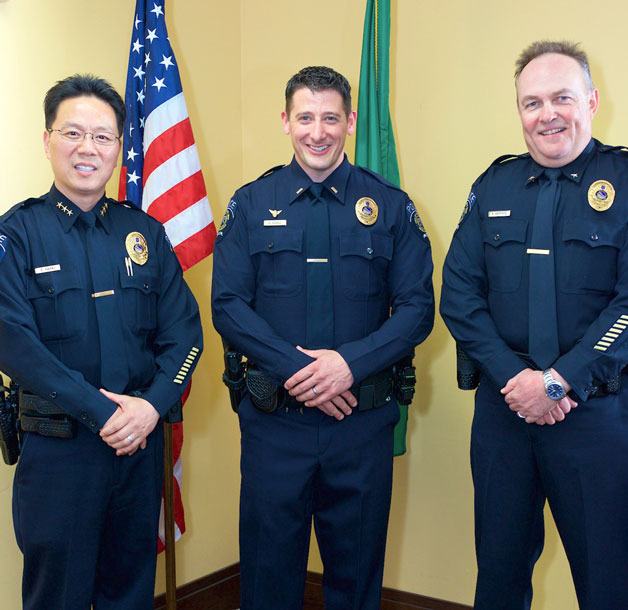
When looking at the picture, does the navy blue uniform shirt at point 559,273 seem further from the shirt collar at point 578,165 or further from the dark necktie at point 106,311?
the dark necktie at point 106,311

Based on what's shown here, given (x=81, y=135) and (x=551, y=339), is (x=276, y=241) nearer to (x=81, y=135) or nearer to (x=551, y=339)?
(x=81, y=135)

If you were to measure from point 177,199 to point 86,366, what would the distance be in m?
0.87

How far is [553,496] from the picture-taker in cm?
231

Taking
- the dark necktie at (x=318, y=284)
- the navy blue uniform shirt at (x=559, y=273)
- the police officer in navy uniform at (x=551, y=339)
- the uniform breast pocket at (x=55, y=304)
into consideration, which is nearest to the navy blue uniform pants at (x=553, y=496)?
the police officer in navy uniform at (x=551, y=339)

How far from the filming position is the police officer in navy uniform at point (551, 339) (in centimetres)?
221

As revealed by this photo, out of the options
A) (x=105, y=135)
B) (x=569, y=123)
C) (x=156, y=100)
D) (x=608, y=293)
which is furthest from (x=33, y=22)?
(x=608, y=293)

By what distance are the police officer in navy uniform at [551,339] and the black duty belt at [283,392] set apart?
284 mm

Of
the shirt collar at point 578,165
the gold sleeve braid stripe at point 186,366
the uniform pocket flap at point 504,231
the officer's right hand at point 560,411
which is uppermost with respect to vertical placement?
the shirt collar at point 578,165

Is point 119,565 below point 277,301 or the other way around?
below

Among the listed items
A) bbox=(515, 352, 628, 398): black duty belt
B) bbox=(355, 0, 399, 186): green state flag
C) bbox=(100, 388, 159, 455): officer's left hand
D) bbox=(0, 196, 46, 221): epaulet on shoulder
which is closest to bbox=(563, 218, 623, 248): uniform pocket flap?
bbox=(515, 352, 628, 398): black duty belt

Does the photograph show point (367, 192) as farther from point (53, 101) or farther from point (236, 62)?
point (236, 62)

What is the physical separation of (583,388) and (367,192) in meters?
0.90

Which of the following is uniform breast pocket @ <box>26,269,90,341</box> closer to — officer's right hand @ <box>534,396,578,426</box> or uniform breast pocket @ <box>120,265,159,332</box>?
uniform breast pocket @ <box>120,265,159,332</box>

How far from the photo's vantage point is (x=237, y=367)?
2543 millimetres
